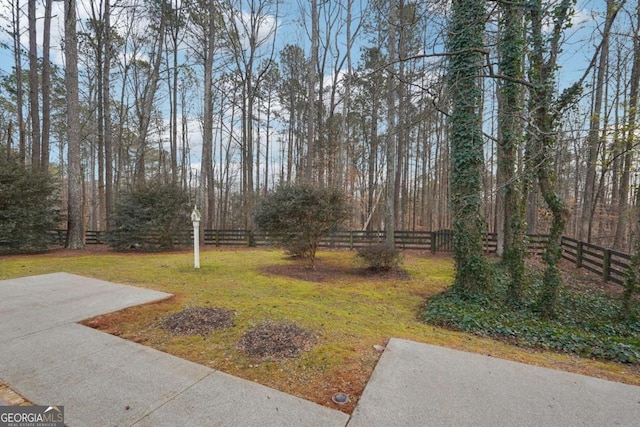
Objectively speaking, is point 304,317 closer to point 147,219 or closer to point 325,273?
point 325,273

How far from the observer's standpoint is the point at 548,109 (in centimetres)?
404

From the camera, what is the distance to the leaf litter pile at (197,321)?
3051 millimetres

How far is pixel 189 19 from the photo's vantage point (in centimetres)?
1355

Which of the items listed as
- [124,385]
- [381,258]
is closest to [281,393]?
[124,385]

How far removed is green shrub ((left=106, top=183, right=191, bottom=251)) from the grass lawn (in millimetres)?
3066

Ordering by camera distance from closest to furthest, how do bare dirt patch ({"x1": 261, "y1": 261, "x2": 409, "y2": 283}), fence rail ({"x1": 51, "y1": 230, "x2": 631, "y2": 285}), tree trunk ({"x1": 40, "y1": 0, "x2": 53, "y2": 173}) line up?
bare dirt patch ({"x1": 261, "y1": 261, "x2": 409, "y2": 283}) < fence rail ({"x1": 51, "y1": 230, "x2": 631, "y2": 285}) < tree trunk ({"x1": 40, "y1": 0, "x2": 53, "y2": 173})

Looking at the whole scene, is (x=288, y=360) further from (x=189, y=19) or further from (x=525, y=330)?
(x=189, y=19)

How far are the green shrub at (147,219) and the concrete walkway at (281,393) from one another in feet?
27.9

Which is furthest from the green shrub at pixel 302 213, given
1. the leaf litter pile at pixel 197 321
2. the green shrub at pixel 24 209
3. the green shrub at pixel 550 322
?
the green shrub at pixel 24 209

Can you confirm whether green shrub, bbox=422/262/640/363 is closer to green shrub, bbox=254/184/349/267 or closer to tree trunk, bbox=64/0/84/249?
green shrub, bbox=254/184/349/267

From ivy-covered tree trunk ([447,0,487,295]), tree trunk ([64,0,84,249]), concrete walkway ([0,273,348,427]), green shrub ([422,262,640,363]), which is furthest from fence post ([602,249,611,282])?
tree trunk ([64,0,84,249])

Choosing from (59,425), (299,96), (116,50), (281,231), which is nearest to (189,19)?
(116,50)

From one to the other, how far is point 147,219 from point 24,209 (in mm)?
3517

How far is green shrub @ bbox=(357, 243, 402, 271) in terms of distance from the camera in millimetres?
7016
